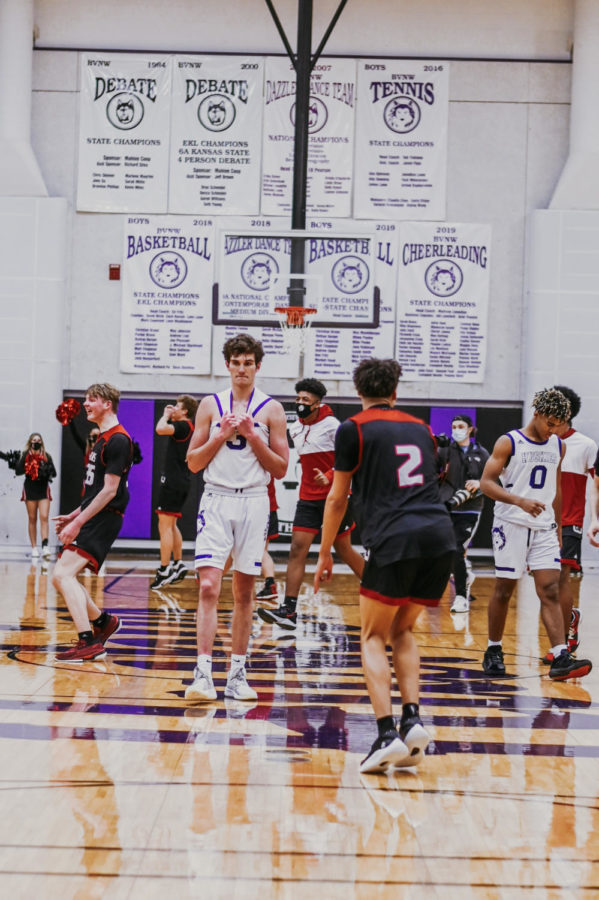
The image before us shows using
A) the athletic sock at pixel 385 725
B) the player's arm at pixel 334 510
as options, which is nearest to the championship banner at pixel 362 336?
the player's arm at pixel 334 510

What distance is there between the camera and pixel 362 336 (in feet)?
49.1

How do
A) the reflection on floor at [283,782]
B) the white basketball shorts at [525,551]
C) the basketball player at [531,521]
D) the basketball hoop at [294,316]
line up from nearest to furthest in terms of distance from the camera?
the reflection on floor at [283,782] < the basketball player at [531,521] < the white basketball shorts at [525,551] < the basketball hoop at [294,316]

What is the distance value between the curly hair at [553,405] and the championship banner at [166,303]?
931cm

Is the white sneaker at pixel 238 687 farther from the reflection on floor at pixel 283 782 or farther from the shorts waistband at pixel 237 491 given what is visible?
the shorts waistband at pixel 237 491

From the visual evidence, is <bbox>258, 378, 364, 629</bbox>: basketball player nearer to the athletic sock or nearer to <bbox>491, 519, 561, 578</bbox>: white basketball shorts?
<bbox>491, 519, 561, 578</bbox>: white basketball shorts

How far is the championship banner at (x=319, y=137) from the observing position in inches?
587

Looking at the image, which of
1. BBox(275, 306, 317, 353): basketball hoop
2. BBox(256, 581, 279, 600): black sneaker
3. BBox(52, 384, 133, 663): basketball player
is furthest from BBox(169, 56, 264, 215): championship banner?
BBox(52, 384, 133, 663): basketball player

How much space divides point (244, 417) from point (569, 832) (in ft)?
8.58

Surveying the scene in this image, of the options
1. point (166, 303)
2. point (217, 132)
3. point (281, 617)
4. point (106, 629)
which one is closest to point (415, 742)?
point (106, 629)

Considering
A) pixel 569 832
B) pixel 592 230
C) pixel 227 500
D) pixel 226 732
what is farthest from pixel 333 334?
pixel 569 832

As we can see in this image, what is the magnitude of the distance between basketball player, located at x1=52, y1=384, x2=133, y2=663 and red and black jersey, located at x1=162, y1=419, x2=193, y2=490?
12.6 ft

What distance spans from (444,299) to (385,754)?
11.5m

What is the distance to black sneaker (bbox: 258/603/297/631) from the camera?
776cm

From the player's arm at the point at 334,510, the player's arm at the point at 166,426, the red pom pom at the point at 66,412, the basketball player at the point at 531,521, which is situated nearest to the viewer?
the player's arm at the point at 334,510
